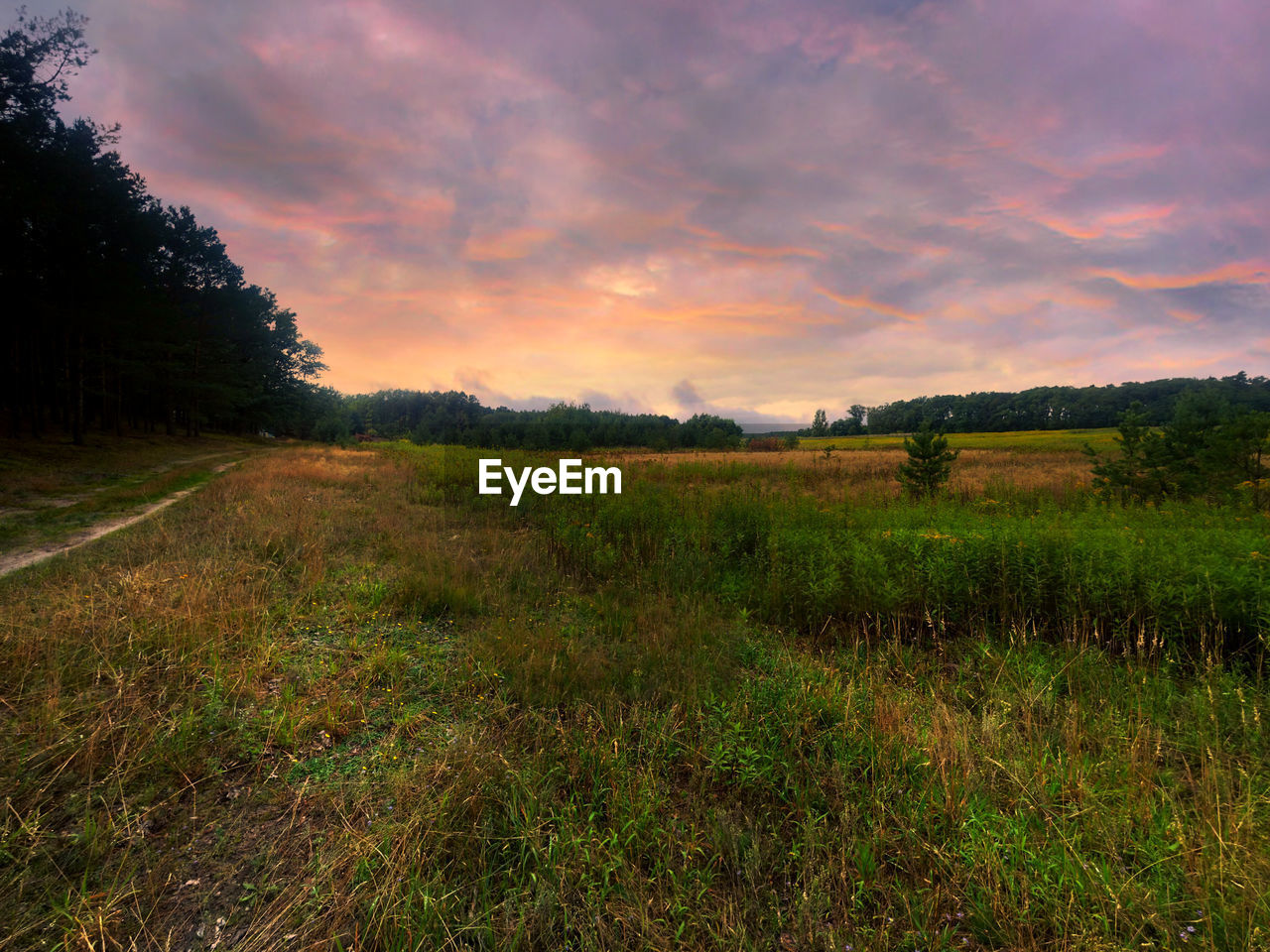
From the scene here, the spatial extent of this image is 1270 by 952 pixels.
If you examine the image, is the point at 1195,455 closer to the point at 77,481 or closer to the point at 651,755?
the point at 651,755

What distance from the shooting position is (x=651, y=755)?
2957 millimetres

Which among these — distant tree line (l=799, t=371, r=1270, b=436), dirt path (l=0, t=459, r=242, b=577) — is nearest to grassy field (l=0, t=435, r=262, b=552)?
dirt path (l=0, t=459, r=242, b=577)

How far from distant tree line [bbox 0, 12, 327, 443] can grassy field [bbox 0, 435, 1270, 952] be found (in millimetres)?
24459

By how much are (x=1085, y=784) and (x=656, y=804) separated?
8.35 ft

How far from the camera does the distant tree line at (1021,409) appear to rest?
7506cm

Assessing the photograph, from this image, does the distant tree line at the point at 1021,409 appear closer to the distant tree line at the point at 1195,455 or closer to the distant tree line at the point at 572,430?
the distant tree line at the point at 572,430

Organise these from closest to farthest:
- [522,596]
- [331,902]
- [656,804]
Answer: [331,902], [656,804], [522,596]

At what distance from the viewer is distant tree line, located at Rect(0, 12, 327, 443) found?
1884 centimetres

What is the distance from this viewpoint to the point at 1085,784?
2.71m

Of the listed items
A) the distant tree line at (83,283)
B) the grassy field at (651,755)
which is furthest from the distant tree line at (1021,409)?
the distant tree line at (83,283)

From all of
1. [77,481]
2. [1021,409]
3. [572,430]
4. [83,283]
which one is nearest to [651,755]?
[77,481]

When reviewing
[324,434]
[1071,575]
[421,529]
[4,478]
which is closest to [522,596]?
[421,529]

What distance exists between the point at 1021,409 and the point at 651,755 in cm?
11990

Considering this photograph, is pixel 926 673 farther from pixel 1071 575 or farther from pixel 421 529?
pixel 421 529
